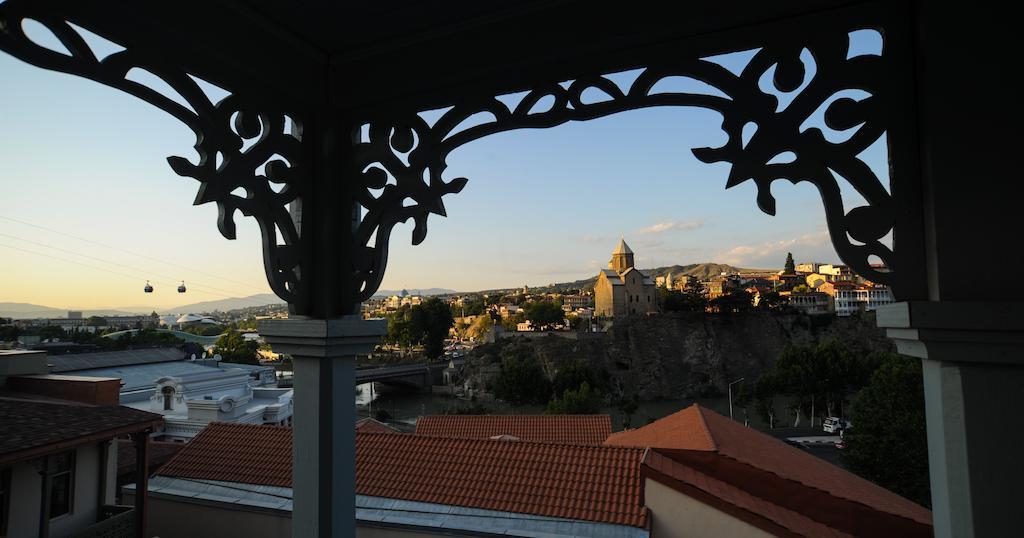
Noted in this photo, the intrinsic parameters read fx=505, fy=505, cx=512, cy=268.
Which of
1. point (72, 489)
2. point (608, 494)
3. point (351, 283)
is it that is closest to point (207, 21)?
point (351, 283)

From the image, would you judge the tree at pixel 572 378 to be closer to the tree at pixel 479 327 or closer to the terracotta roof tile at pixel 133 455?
the terracotta roof tile at pixel 133 455

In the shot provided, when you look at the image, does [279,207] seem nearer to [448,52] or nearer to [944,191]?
[448,52]

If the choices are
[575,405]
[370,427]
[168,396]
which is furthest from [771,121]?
[575,405]

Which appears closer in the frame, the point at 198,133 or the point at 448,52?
the point at 198,133

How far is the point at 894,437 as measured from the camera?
43.2 feet

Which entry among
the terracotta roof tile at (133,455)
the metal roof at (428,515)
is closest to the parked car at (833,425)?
the metal roof at (428,515)

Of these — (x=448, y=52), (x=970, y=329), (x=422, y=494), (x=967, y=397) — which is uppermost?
(x=448, y=52)

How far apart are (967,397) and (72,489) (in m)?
8.25

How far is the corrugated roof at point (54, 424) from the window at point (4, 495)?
15.0 inches

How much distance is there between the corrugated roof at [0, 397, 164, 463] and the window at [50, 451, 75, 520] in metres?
0.40

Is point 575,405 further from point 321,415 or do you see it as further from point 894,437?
point 321,415

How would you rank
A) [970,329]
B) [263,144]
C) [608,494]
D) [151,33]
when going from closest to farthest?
[970,329] < [151,33] < [263,144] < [608,494]

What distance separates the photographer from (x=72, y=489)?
600 cm

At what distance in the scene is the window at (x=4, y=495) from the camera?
5086 mm
